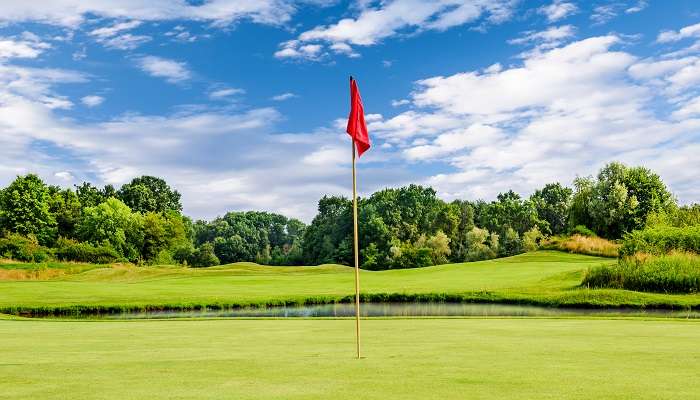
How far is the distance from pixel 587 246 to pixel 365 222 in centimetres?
4346

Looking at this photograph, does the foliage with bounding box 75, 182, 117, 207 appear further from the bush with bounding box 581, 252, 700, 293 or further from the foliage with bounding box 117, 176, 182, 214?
the bush with bounding box 581, 252, 700, 293

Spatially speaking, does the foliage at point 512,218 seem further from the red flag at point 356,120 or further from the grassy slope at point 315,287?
the red flag at point 356,120

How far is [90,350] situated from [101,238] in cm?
8310

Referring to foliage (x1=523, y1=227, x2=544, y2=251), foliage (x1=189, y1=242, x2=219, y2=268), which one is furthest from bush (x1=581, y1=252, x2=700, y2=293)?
foliage (x1=189, y1=242, x2=219, y2=268)

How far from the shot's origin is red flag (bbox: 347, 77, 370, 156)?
9875mm

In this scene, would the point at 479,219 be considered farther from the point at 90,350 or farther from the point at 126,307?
the point at 90,350

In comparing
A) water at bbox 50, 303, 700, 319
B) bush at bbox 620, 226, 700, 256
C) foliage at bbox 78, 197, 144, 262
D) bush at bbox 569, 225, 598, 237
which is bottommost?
water at bbox 50, 303, 700, 319

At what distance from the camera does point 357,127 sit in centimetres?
998

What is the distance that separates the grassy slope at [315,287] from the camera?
1303 inches

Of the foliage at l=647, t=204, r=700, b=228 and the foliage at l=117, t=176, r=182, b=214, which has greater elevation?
the foliage at l=117, t=176, r=182, b=214

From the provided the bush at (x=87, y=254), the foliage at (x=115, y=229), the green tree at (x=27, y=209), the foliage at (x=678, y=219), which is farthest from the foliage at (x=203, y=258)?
the foliage at (x=678, y=219)

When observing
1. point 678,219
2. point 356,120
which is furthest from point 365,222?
point 356,120

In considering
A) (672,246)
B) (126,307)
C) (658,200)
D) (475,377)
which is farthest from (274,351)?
(658,200)

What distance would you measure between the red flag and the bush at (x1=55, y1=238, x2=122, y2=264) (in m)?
77.3
